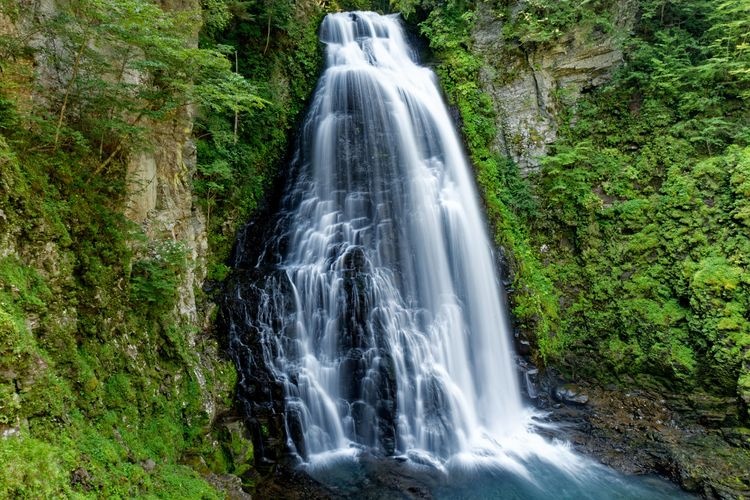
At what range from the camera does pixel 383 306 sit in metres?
9.38

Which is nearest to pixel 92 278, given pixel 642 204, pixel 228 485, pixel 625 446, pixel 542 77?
pixel 228 485

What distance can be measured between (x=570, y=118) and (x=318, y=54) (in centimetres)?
922

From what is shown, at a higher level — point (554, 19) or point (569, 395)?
point (554, 19)

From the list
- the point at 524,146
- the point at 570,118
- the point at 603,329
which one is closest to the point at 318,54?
the point at 524,146

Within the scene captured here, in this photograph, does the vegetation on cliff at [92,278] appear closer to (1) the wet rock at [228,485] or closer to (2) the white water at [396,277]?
(1) the wet rock at [228,485]

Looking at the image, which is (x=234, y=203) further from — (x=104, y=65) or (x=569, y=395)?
(x=569, y=395)

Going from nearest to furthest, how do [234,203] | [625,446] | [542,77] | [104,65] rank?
[104,65] → [625,446] → [234,203] → [542,77]

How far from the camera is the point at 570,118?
13.1 meters

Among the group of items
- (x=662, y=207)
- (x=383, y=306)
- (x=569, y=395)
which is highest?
(x=662, y=207)

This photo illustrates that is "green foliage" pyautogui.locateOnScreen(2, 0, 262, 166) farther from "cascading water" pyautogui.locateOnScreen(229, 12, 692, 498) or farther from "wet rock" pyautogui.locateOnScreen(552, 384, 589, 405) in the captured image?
"wet rock" pyautogui.locateOnScreen(552, 384, 589, 405)

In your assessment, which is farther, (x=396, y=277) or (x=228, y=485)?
(x=396, y=277)

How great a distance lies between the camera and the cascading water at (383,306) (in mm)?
8266

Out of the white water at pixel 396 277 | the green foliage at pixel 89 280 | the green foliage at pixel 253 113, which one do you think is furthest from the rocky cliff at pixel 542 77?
the green foliage at pixel 89 280

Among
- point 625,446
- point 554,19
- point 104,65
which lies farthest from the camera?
point 554,19
